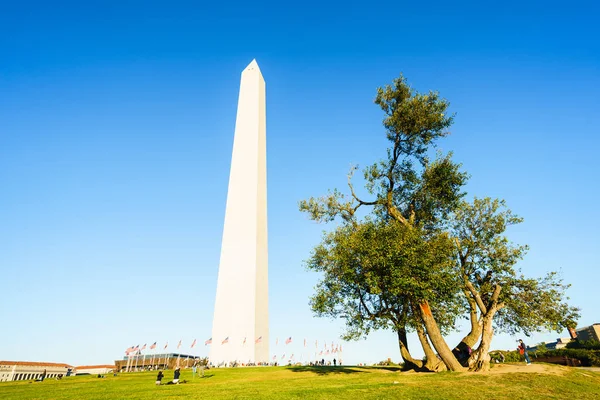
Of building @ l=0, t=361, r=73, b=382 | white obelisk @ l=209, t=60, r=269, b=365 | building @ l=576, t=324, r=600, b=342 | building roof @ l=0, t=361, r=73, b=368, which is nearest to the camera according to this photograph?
building @ l=576, t=324, r=600, b=342

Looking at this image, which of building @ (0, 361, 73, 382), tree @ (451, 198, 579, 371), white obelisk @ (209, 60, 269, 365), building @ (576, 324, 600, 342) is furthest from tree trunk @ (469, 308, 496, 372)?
building @ (0, 361, 73, 382)

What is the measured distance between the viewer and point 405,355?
24766 millimetres

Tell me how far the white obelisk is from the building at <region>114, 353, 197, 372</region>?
24.0ft

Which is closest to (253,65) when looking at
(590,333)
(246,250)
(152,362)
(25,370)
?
(246,250)

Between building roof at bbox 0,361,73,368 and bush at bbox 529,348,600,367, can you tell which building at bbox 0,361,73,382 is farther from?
bush at bbox 529,348,600,367

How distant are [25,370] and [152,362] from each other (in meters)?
43.1

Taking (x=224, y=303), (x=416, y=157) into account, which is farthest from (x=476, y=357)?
(x=224, y=303)

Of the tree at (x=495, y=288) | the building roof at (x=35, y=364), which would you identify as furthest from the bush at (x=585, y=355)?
the building roof at (x=35, y=364)

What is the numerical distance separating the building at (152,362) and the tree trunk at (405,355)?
3594 centimetres

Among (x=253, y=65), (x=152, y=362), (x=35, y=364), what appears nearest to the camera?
(x=152, y=362)

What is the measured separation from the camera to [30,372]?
7788 centimetres

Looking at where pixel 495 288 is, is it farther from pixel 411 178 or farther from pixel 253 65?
pixel 253 65

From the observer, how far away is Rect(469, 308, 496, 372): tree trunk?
2081 cm

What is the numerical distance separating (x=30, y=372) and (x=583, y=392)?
9840cm
